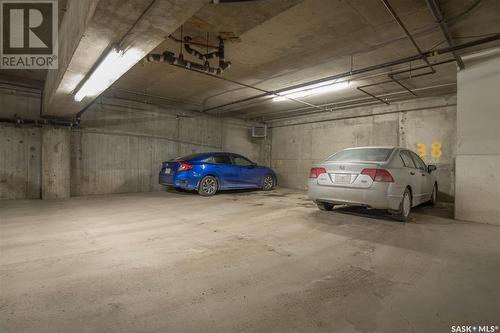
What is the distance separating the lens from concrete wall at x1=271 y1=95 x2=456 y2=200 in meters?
7.43

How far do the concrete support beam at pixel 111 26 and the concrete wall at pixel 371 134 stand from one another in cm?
792

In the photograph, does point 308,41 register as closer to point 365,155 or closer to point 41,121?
point 365,155

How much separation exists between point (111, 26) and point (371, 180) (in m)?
4.14

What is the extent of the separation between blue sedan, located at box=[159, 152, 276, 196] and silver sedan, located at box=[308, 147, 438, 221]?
3.43 m

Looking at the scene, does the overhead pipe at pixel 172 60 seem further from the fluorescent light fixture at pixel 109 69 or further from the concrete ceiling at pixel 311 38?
the fluorescent light fixture at pixel 109 69

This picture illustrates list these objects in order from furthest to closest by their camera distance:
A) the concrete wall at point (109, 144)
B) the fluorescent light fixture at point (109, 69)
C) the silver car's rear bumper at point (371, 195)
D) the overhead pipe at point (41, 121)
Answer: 1. the concrete wall at point (109, 144)
2. the overhead pipe at point (41, 121)
3. the silver car's rear bumper at point (371, 195)
4. the fluorescent light fixture at point (109, 69)

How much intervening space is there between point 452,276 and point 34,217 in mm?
6019

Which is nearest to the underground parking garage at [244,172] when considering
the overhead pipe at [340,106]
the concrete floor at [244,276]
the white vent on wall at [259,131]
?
the concrete floor at [244,276]

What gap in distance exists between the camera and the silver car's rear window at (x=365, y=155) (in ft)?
15.1

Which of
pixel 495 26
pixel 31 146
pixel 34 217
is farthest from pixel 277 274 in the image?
pixel 31 146

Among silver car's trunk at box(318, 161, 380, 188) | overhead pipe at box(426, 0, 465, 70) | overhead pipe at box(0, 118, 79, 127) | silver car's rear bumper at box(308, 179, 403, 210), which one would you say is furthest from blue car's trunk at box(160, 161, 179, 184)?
overhead pipe at box(426, 0, 465, 70)

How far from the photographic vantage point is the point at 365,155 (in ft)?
15.9

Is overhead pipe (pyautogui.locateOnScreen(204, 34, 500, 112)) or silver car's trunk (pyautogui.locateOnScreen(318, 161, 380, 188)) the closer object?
overhead pipe (pyautogui.locateOnScreen(204, 34, 500, 112))

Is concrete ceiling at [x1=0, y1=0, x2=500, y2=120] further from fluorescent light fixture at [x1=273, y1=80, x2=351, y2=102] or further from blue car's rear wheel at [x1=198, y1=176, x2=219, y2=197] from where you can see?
blue car's rear wheel at [x1=198, y1=176, x2=219, y2=197]
